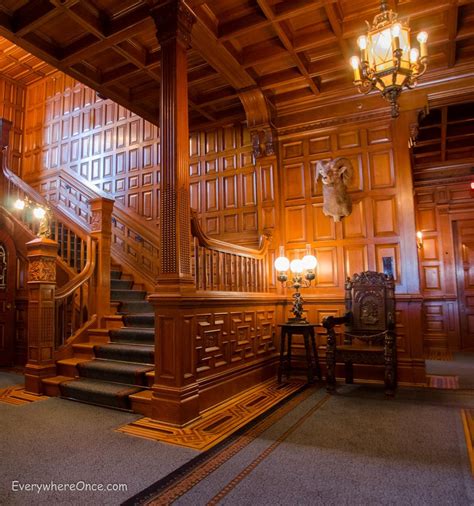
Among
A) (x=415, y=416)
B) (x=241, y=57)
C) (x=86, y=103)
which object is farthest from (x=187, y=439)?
(x=86, y=103)

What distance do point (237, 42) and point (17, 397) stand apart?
472 centimetres

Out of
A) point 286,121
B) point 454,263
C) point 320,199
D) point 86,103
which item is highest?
point 86,103

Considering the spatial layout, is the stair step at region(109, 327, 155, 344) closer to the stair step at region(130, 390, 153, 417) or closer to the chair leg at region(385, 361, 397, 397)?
the stair step at region(130, 390, 153, 417)

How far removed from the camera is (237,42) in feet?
15.5

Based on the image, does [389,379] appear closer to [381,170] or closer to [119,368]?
[381,170]

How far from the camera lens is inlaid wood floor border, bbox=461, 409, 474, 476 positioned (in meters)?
2.66

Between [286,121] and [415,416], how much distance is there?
421 cm

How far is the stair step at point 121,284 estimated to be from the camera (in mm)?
6004

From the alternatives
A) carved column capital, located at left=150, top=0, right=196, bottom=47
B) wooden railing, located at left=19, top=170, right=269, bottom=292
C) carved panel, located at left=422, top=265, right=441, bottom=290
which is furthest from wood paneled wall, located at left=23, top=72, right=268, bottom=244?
carved panel, located at left=422, top=265, right=441, bottom=290

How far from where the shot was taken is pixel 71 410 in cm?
363

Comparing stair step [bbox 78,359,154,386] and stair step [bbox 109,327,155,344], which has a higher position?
stair step [bbox 109,327,155,344]

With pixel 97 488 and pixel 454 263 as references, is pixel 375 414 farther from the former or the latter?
pixel 454 263

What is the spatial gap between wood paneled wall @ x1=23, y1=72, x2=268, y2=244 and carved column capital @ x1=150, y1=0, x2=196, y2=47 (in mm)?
2464

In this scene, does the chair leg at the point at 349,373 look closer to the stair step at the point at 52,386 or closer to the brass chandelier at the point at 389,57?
the brass chandelier at the point at 389,57
